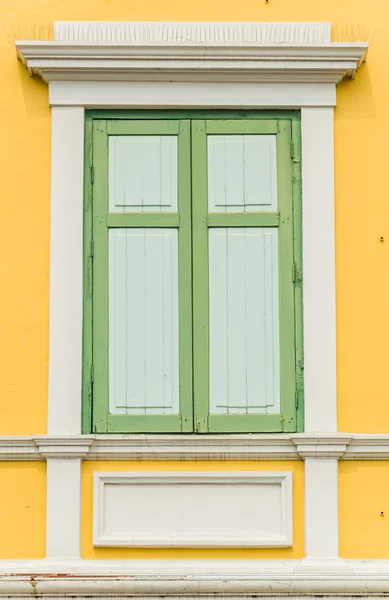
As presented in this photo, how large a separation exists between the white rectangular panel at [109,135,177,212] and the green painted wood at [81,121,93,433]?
0.45ft

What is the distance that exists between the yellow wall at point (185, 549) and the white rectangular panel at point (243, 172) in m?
1.56

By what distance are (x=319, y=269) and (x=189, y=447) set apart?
1.33 meters

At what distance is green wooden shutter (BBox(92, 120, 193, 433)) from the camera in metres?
6.48

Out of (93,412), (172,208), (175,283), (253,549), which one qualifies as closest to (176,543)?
(253,549)

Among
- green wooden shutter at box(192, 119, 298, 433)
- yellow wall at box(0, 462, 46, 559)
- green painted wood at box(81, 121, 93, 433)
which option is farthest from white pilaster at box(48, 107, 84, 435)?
green wooden shutter at box(192, 119, 298, 433)

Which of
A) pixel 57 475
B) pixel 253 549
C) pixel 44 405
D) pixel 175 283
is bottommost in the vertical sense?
pixel 253 549

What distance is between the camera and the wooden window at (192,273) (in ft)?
21.3

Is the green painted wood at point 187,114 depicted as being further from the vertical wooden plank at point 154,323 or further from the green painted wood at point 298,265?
the vertical wooden plank at point 154,323

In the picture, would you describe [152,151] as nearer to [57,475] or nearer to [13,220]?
[13,220]

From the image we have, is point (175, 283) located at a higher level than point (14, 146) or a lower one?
lower

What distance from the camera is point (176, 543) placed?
6.33 meters

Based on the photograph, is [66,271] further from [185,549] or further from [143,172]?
[185,549]

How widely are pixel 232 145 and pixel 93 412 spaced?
1.85m

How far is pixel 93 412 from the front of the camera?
6469 mm
